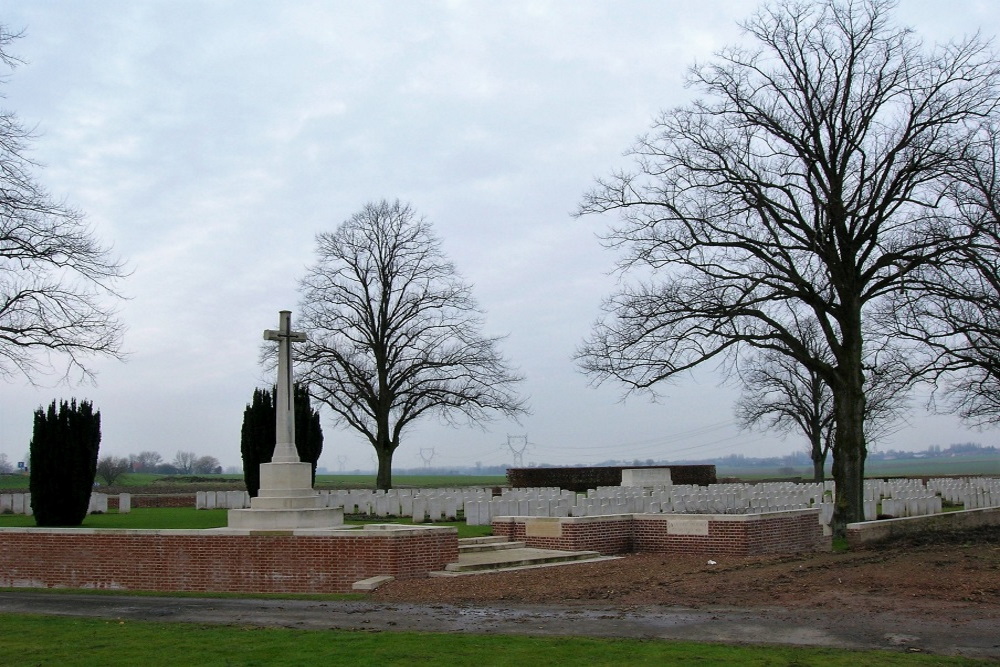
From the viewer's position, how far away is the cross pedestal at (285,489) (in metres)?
14.6

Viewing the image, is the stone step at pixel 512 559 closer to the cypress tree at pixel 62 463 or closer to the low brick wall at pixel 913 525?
the low brick wall at pixel 913 525

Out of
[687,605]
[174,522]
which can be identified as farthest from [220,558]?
[174,522]

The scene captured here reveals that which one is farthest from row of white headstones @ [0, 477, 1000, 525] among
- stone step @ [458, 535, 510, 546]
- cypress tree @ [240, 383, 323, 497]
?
stone step @ [458, 535, 510, 546]

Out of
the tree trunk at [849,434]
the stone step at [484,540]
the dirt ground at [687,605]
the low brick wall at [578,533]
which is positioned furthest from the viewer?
the tree trunk at [849,434]

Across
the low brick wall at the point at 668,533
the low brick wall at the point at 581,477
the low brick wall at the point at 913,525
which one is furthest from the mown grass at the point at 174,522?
the low brick wall at the point at 581,477

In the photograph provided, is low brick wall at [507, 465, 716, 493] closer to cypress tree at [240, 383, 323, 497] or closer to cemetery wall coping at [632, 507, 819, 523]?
cypress tree at [240, 383, 323, 497]

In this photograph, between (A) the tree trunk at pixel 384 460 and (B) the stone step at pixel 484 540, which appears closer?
(B) the stone step at pixel 484 540

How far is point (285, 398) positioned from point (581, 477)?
78.6 ft

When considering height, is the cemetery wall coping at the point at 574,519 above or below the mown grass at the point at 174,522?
above

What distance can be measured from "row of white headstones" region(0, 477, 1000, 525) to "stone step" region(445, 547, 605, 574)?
12.7 ft

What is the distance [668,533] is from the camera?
17.5m

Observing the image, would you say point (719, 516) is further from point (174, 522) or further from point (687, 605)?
point (174, 522)

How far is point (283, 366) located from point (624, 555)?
7058mm

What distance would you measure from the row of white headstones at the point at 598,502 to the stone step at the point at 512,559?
3.89m
